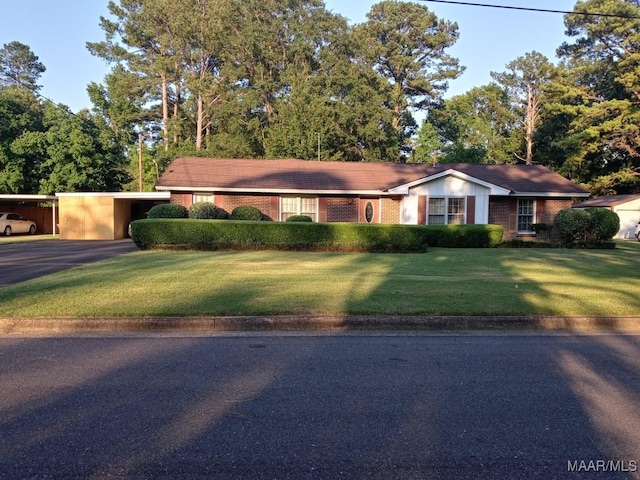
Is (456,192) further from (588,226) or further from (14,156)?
(14,156)

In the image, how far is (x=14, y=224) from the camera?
3173 cm

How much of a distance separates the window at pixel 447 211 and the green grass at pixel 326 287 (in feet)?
25.6

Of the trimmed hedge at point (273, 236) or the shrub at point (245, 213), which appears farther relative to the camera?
the shrub at point (245, 213)

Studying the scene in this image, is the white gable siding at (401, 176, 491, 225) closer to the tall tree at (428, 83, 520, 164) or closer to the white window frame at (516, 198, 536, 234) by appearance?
the white window frame at (516, 198, 536, 234)

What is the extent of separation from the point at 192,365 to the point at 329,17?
149 feet

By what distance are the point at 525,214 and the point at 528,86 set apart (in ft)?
104

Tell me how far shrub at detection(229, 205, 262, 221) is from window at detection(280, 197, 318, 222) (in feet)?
5.80

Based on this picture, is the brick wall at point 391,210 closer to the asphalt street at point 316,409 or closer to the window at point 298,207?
the window at point 298,207

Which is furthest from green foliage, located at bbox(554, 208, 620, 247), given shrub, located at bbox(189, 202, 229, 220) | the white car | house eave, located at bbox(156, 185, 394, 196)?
the white car

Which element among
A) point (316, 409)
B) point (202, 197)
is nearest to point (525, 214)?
point (202, 197)

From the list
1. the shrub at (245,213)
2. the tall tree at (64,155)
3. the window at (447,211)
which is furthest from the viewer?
the tall tree at (64,155)

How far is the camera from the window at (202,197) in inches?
882

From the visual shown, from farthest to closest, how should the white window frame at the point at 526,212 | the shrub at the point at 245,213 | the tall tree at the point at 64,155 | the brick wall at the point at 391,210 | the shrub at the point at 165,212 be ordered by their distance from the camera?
1. the tall tree at the point at 64,155
2. the white window frame at the point at 526,212
3. the brick wall at the point at 391,210
4. the shrub at the point at 245,213
5. the shrub at the point at 165,212

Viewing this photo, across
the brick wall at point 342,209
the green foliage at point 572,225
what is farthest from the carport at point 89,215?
the green foliage at point 572,225
